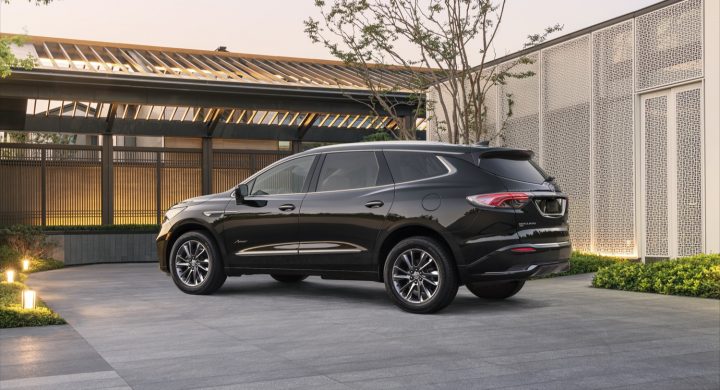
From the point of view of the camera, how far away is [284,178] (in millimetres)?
9398

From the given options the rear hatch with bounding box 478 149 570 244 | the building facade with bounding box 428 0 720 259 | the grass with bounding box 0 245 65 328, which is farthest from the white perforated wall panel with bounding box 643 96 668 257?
the grass with bounding box 0 245 65 328

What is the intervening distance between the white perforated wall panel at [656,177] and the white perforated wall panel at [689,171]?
31cm

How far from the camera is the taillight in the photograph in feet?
25.6

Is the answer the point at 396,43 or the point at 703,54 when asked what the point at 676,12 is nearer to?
the point at 703,54

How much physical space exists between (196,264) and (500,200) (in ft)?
13.9

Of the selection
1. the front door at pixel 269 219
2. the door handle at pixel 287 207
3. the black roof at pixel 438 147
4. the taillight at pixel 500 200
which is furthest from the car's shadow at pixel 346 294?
the black roof at pixel 438 147

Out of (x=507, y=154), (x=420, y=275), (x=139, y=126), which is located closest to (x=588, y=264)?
(x=507, y=154)

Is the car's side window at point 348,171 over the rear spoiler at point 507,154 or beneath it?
beneath

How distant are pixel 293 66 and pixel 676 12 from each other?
590 inches

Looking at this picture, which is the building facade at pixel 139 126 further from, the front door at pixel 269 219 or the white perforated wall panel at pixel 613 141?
the front door at pixel 269 219

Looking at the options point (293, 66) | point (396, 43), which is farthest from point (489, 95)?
point (293, 66)

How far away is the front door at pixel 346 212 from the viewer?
28.0 feet

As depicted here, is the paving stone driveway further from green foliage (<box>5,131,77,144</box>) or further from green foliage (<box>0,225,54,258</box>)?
green foliage (<box>5,131,77,144</box>)

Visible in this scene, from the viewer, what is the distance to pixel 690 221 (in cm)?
1171
